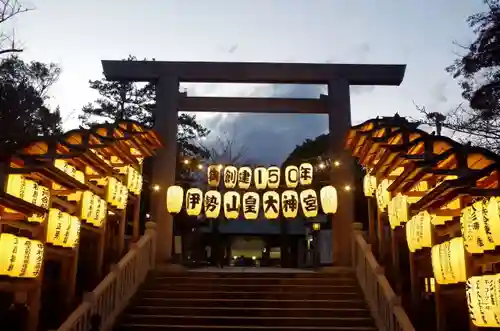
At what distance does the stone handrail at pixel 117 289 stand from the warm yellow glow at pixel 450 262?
571cm

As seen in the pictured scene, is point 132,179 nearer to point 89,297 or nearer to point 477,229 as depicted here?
point 89,297

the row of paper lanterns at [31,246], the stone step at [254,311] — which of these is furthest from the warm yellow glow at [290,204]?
the row of paper lanterns at [31,246]

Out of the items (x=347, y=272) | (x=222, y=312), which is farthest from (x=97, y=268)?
(x=347, y=272)

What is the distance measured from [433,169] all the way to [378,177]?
5003 millimetres

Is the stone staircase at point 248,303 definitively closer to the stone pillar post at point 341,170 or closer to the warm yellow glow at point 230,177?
the stone pillar post at point 341,170

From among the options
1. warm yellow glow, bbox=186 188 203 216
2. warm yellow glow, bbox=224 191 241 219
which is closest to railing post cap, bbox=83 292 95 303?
warm yellow glow, bbox=186 188 203 216

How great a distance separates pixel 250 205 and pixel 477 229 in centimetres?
1015

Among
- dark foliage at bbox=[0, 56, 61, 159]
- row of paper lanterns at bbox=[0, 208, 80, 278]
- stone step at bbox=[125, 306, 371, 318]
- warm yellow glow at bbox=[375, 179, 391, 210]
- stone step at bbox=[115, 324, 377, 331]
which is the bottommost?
stone step at bbox=[115, 324, 377, 331]

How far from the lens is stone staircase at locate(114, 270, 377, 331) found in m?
10.6

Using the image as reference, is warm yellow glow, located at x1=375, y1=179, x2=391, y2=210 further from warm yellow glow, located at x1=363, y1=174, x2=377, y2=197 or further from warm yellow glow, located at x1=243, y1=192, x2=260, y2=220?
warm yellow glow, located at x1=243, y1=192, x2=260, y2=220

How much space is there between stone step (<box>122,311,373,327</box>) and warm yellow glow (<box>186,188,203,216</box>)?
5.80m

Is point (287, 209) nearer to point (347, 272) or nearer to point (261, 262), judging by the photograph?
point (347, 272)

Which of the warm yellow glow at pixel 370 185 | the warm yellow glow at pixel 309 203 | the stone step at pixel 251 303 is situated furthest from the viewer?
the warm yellow glow at pixel 309 203

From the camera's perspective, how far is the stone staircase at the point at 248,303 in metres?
10.6
